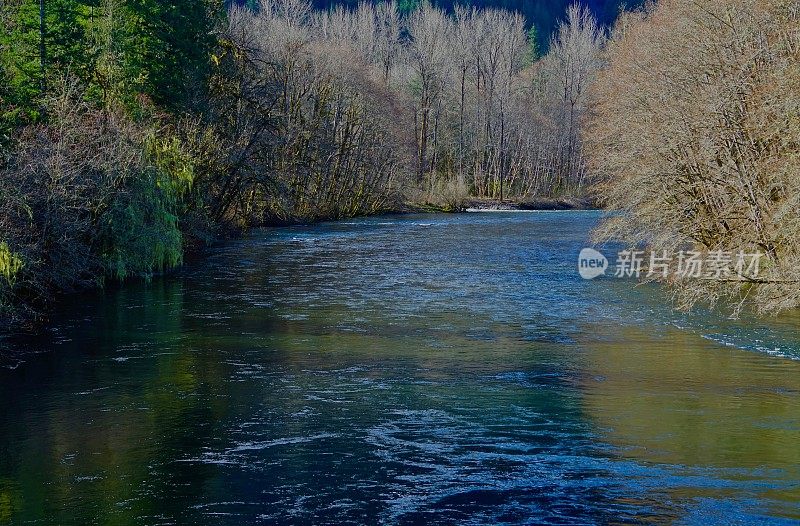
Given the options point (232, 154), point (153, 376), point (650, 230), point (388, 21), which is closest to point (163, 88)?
point (232, 154)

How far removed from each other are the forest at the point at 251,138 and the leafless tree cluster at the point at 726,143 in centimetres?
7

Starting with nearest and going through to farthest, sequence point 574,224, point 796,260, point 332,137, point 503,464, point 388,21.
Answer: point 503,464 < point 796,260 < point 574,224 < point 332,137 < point 388,21

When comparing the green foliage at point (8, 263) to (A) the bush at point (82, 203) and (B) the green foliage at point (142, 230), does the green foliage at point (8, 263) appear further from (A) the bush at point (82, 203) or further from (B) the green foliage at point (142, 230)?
(B) the green foliage at point (142, 230)

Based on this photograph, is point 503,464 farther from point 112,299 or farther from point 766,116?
point 112,299

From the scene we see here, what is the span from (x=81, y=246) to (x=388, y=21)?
13659 centimetres

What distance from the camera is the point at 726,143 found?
2711cm

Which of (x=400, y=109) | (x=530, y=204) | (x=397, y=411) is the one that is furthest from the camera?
(x=400, y=109)

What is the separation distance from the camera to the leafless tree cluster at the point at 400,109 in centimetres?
6069

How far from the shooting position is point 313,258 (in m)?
41.9

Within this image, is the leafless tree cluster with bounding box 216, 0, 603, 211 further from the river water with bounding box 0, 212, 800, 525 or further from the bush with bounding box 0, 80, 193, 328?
the river water with bounding box 0, 212, 800, 525

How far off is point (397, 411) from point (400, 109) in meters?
75.6

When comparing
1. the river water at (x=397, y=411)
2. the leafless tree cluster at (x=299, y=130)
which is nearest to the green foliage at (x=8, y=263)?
the river water at (x=397, y=411)

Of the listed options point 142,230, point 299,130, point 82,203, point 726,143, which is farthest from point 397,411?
point 299,130

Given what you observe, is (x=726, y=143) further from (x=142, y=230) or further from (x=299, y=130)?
(x=299, y=130)
